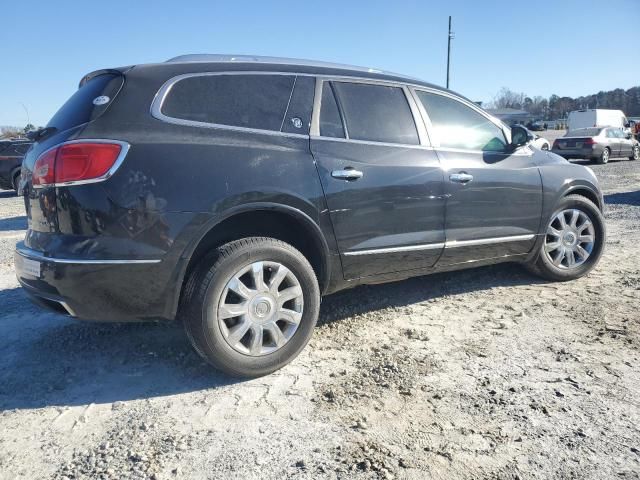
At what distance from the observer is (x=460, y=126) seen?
392cm

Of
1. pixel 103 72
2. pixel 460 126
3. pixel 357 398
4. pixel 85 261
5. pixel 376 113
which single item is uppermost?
pixel 103 72

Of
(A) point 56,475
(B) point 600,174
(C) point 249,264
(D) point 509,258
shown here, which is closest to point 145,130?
(C) point 249,264

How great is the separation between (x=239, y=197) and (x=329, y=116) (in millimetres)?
921

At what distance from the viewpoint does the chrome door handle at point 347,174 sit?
308cm

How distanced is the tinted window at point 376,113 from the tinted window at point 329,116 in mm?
56

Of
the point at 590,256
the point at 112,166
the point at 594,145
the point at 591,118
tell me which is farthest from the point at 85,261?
the point at 591,118

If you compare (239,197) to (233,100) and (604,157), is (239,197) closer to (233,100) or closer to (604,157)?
(233,100)

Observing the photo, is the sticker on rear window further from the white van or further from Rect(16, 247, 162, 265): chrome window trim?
the white van

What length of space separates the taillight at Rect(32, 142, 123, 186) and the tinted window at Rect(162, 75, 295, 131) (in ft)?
1.33

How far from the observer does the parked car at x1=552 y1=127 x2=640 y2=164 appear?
725 inches

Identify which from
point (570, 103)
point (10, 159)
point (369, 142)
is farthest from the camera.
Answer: point (570, 103)

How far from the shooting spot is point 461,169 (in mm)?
3730

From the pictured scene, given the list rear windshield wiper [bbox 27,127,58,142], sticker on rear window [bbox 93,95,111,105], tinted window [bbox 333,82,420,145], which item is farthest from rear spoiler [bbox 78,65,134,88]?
tinted window [bbox 333,82,420,145]

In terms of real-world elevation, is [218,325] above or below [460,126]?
below
